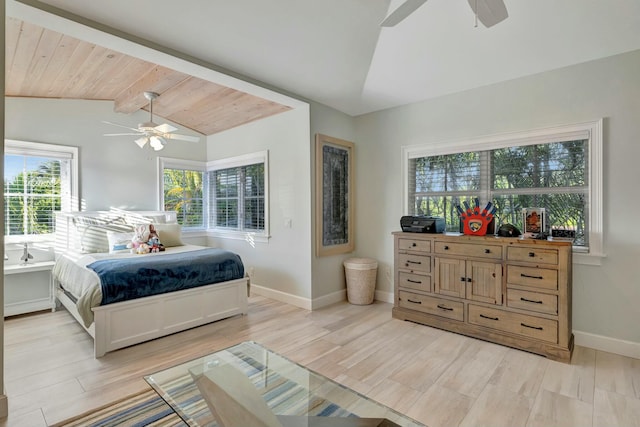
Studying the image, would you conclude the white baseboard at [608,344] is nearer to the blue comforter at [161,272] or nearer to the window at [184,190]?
the blue comforter at [161,272]

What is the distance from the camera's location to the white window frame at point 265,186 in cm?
464

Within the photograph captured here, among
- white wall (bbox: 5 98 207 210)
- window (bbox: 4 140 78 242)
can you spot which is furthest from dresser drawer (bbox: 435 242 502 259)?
window (bbox: 4 140 78 242)

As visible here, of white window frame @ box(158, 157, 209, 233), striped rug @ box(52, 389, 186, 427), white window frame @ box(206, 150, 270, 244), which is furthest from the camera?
white window frame @ box(158, 157, 209, 233)

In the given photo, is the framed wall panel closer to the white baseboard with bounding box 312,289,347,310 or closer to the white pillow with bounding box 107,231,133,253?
the white baseboard with bounding box 312,289,347,310

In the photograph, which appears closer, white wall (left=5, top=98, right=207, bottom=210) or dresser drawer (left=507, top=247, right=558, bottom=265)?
dresser drawer (left=507, top=247, right=558, bottom=265)

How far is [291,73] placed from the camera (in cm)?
329

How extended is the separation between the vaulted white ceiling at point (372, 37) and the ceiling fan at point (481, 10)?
80 centimetres

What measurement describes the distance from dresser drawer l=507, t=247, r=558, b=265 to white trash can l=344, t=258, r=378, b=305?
1719 mm

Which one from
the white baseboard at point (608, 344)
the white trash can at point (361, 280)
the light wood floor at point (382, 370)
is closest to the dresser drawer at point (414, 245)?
the white trash can at point (361, 280)

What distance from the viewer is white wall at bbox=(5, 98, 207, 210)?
394 centimetres

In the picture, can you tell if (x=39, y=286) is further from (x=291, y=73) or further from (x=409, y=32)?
(x=409, y=32)

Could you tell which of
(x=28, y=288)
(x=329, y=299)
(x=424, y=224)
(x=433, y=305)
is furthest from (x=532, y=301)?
(x=28, y=288)

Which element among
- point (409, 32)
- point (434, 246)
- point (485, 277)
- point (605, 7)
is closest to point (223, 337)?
point (434, 246)

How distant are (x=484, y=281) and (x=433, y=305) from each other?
60cm
